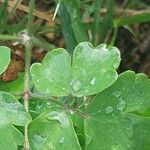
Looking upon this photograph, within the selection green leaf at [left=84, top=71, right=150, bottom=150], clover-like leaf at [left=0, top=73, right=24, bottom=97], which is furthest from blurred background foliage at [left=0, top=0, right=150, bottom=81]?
green leaf at [left=84, top=71, right=150, bottom=150]

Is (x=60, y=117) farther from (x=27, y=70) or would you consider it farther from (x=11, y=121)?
(x=27, y=70)

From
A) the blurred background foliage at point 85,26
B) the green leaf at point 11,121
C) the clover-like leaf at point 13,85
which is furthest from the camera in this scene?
the blurred background foliage at point 85,26

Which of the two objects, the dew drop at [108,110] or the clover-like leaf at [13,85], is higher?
the dew drop at [108,110]

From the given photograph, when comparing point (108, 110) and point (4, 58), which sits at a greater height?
point (4, 58)

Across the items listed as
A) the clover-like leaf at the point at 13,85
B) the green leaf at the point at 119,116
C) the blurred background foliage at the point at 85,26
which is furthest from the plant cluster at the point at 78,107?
the blurred background foliage at the point at 85,26

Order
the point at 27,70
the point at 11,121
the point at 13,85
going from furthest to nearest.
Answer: the point at 13,85 < the point at 27,70 < the point at 11,121

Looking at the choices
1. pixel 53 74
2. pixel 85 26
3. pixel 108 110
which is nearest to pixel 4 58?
pixel 53 74

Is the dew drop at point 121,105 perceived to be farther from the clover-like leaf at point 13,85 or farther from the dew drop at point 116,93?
the clover-like leaf at point 13,85
